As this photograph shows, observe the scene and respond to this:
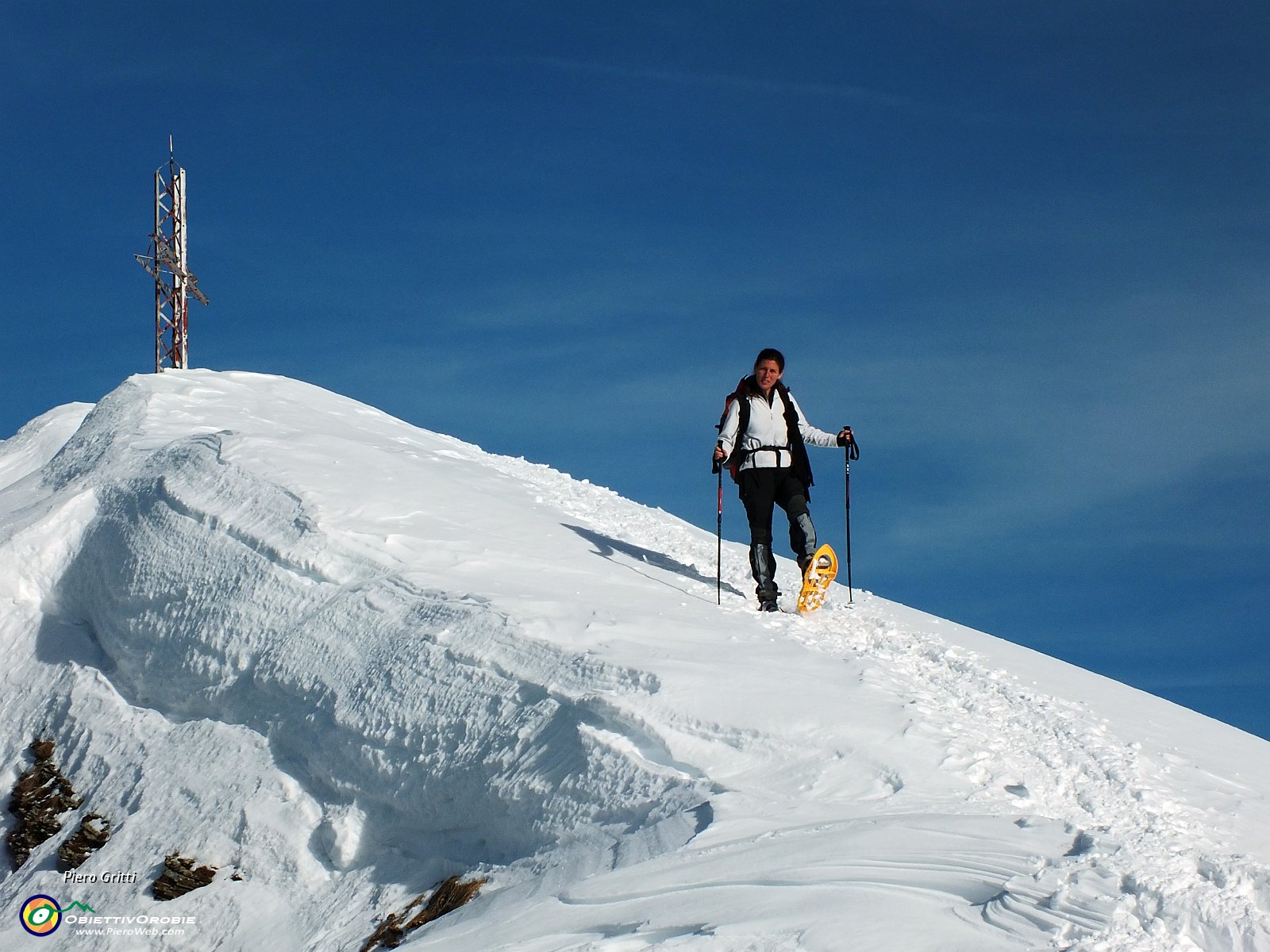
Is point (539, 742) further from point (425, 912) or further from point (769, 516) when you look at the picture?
point (769, 516)

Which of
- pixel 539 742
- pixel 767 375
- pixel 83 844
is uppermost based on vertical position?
pixel 767 375

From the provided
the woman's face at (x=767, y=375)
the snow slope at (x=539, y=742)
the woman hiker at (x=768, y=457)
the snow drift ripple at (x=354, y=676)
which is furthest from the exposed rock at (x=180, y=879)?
the woman's face at (x=767, y=375)

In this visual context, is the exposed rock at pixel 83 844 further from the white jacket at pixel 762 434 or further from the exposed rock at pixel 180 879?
the white jacket at pixel 762 434

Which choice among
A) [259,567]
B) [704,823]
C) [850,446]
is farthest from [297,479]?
[704,823]

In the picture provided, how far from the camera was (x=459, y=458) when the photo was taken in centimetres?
1625

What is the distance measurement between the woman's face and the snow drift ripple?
331cm

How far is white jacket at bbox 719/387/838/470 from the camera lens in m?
10.3

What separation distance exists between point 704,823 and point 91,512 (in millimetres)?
9117

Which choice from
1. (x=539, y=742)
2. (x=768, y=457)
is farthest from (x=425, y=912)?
(x=768, y=457)

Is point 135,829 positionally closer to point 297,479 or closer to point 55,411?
point 297,479

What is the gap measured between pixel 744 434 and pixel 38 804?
681cm

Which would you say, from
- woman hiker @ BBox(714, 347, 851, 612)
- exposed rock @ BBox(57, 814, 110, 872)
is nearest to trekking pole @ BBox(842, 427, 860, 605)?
woman hiker @ BBox(714, 347, 851, 612)

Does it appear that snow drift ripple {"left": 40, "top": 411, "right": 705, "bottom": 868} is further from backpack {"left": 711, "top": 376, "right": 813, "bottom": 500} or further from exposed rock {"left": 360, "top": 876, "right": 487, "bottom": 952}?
backpack {"left": 711, "top": 376, "right": 813, "bottom": 500}

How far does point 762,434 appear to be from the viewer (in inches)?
406
